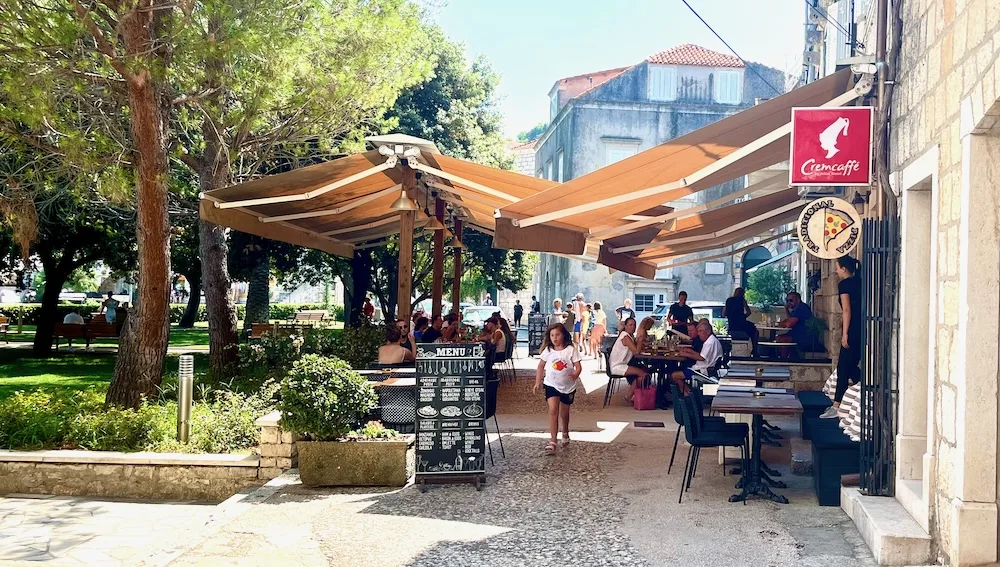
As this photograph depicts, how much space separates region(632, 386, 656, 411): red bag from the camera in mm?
12703

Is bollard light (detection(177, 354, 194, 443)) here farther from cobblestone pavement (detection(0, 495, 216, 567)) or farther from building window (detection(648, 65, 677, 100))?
building window (detection(648, 65, 677, 100))

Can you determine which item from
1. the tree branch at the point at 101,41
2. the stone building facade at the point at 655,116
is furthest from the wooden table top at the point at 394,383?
the stone building facade at the point at 655,116

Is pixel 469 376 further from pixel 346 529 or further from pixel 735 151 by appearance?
pixel 735 151

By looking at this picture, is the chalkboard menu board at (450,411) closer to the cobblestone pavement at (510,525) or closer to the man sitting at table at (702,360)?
the cobblestone pavement at (510,525)

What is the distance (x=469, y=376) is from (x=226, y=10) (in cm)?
467

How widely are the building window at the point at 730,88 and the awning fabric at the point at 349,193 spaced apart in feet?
80.2

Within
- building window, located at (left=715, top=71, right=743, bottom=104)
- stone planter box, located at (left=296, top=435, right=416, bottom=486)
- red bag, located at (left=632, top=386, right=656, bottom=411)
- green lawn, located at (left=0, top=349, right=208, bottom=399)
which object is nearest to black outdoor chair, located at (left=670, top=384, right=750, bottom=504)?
stone planter box, located at (left=296, top=435, right=416, bottom=486)

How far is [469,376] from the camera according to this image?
7938mm

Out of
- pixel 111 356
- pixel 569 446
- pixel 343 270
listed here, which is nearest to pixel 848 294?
pixel 569 446

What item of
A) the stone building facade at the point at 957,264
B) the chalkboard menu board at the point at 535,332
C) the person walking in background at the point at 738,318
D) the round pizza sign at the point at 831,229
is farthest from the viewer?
the chalkboard menu board at the point at 535,332

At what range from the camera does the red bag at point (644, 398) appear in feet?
41.7

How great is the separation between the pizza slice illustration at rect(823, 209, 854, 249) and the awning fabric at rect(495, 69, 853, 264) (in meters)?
0.71

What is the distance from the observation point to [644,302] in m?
38.3

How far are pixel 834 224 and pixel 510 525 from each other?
344 cm
